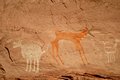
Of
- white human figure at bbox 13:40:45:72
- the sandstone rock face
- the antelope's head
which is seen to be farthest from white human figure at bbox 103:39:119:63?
white human figure at bbox 13:40:45:72

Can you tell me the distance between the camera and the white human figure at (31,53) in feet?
6.18

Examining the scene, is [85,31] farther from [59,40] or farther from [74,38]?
[59,40]

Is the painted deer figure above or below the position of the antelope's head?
below

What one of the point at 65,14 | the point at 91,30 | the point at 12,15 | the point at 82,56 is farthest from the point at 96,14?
the point at 12,15

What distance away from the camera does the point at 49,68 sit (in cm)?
188

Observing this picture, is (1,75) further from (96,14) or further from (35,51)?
(96,14)

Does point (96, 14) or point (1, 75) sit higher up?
point (96, 14)

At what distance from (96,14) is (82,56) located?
0.41 metres

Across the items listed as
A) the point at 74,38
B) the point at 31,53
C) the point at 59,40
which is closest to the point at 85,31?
the point at 74,38

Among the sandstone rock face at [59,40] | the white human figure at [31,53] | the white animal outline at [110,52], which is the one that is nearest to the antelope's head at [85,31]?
the sandstone rock face at [59,40]

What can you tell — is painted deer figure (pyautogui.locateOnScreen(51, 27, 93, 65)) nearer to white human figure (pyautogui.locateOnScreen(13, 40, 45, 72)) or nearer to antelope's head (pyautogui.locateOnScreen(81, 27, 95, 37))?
antelope's head (pyautogui.locateOnScreen(81, 27, 95, 37))

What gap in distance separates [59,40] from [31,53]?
30 centimetres

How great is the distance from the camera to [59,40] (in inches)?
73.2

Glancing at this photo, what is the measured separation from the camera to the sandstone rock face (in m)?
1.83
